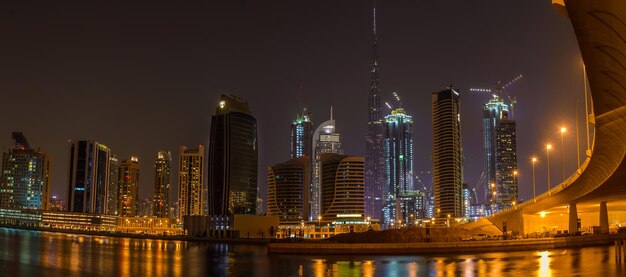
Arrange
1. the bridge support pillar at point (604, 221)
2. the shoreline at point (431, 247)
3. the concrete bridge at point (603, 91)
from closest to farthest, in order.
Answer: the concrete bridge at point (603, 91), the shoreline at point (431, 247), the bridge support pillar at point (604, 221)

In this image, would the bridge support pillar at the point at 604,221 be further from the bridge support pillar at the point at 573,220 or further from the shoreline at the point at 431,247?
the shoreline at the point at 431,247

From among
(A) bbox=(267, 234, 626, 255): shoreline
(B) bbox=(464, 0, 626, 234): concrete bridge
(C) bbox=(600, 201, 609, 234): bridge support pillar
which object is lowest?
(A) bbox=(267, 234, 626, 255): shoreline

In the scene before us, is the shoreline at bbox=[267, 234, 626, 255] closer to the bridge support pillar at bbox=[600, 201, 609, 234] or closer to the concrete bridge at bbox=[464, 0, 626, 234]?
the concrete bridge at bbox=[464, 0, 626, 234]

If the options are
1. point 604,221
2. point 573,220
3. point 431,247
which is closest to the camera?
point 431,247

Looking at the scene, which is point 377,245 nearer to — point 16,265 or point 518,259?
point 518,259

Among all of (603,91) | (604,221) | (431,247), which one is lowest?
(431,247)

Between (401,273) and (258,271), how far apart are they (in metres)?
11.0

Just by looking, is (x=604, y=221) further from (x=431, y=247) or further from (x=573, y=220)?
(x=431, y=247)

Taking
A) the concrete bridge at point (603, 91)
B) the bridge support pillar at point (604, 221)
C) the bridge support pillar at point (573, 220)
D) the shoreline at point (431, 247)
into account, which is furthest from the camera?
the bridge support pillar at point (573, 220)

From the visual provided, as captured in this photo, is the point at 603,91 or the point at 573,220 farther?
the point at 573,220

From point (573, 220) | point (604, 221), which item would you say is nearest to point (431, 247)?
point (573, 220)

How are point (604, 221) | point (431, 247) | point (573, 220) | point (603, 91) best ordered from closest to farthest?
1. point (603, 91)
2. point (431, 247)
3. point (604, 221)
4. point (573, 220)

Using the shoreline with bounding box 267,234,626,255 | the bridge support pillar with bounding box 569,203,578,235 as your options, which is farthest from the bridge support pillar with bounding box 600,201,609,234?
the shoreline with bounding box 267,234,626,255

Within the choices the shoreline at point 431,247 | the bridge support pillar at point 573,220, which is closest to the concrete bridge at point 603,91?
the shoreline at point 431,247
